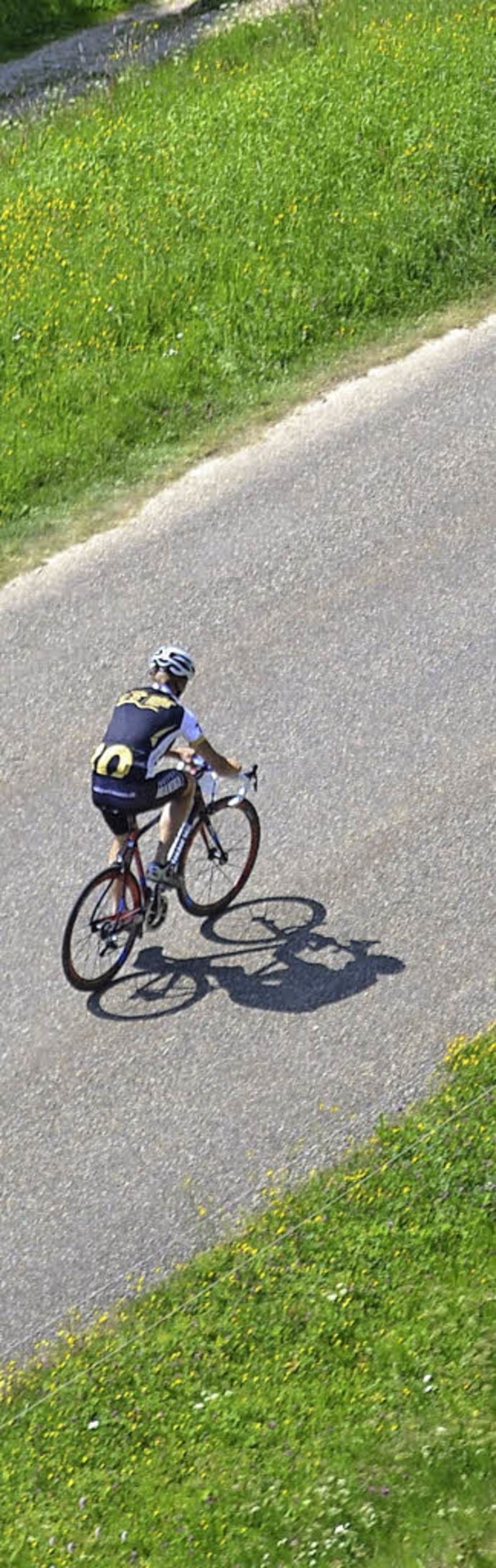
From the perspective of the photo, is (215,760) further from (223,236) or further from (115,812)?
(223,236)

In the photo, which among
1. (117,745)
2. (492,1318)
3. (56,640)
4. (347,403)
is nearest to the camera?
(492,1318)

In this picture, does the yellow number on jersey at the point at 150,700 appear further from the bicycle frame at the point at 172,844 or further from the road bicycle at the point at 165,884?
the bicycle frame at the point at 172,844

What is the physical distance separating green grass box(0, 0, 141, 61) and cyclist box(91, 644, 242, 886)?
21336 millimetres

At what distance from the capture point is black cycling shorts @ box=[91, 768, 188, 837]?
9.96 m

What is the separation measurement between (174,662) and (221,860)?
5.20 feet

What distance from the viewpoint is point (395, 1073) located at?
10234 millimetres

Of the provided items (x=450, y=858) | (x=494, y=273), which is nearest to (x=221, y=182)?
(x=494, y=273)

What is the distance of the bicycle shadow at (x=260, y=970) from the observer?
423 inches

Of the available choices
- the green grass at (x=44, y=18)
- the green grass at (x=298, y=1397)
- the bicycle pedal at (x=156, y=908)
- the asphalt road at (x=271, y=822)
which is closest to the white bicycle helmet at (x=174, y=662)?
Answer: the bicycle pedal at (x=156, y=908)

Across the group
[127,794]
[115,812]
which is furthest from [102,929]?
[127,794]

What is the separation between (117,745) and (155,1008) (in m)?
1.84

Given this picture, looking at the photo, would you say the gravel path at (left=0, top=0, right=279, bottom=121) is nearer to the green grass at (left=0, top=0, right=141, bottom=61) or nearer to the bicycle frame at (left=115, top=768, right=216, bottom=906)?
the green grass at (left=0, top=0, right=141, bottom=61)

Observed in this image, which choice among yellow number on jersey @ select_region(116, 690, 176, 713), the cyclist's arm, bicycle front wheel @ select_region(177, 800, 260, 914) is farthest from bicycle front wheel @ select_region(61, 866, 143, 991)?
yellow number on jersey @ select_region(116, 690, 176, 713)

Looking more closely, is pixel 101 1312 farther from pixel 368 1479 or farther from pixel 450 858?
pixel 450 858
